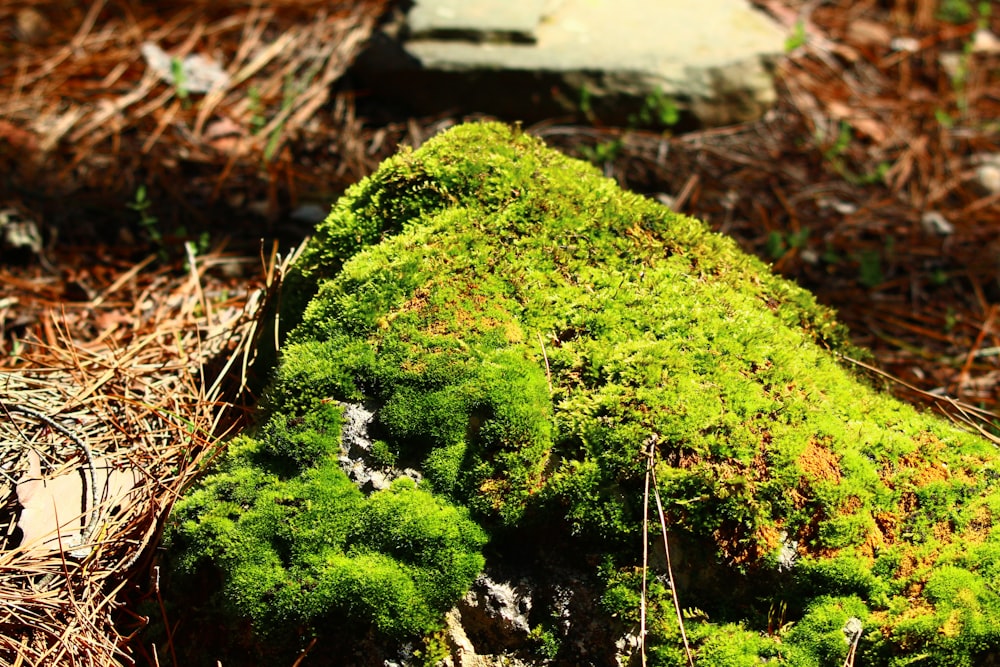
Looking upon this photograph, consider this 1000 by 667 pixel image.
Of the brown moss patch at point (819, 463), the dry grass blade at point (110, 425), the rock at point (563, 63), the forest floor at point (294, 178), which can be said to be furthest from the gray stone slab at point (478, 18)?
the brown moss patch at point (819, 463)

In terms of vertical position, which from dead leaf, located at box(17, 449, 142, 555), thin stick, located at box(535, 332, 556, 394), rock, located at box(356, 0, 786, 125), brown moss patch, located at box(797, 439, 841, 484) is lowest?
dead leaf, located at box(17, 449, 142, 555)

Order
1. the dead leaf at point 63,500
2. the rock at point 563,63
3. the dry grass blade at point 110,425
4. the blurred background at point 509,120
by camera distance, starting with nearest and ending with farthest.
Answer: the dry grass blade at point 110,425, the dead leaf at point 63,500, the blurred background at point 509,120, the rock at point 563,63

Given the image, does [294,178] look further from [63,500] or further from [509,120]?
[63,500]

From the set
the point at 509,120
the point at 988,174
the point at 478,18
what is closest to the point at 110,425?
the point at 509,120

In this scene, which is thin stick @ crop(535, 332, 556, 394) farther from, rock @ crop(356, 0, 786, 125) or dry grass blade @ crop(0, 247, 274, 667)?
rock @ crop(356, 0, 786, 125)

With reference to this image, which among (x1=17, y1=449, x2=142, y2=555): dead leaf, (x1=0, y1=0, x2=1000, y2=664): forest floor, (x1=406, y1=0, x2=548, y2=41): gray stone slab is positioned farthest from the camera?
(x1=406, y1=0, x2=548, y2=41): gray stone slab

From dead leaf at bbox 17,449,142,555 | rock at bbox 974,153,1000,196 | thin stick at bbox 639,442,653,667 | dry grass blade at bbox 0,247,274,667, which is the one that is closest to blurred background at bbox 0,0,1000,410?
rock at bbox 974,153,1000,196

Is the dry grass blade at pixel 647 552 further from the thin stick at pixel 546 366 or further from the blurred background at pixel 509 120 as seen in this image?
the blurred background at pixel 509 120

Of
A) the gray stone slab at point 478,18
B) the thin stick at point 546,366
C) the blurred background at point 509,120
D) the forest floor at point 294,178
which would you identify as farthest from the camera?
the gray stone slab at point 478,18

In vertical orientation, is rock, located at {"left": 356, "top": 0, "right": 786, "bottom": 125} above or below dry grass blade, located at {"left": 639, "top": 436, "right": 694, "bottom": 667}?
above
